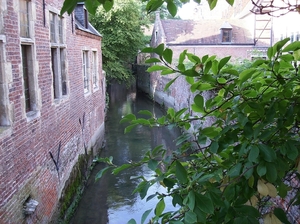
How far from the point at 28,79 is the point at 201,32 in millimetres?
22186

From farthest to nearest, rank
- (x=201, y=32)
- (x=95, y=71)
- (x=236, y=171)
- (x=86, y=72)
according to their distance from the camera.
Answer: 1. (x=201, y=32)
2. (x=95, y=71)
3. (x=86, y=72)
4. (x=236, y=171)

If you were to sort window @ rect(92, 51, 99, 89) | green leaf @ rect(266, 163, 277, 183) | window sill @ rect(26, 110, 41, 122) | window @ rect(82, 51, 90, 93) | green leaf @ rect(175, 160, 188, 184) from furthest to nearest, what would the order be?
window @ rect(92, 51, 99, 89) → window @ rect(82, 51, 90, 93) → window sill @ rect(26, 110, 41, 122) → green leaf @ rect(175, 160, 188, 184) → green leaf @ rect(266, 163, 277, 183)

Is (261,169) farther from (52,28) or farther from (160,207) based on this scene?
(52,28)

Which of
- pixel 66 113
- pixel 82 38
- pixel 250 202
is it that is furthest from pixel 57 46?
pixel 250 202

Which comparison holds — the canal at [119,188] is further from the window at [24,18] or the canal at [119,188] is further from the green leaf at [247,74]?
the green leaf at [247,74]

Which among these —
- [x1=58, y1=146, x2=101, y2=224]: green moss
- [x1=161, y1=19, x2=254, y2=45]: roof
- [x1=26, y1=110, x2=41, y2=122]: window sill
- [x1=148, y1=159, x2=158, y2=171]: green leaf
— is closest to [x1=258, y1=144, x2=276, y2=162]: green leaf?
[x1=148, y1=159, x2=158, y2=171]: green leaf

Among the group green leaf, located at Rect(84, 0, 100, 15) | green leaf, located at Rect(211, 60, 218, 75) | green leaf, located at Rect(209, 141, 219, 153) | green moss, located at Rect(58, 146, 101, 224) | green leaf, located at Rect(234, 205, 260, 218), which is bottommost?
green moss, located at Rect(58, 146, 101, 224)

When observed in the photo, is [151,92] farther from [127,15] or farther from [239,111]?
[239,111]

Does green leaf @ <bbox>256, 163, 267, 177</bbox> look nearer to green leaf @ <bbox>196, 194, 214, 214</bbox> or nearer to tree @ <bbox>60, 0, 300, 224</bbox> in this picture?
tree @ <bbox>60, 0, 300, 224</bbox>

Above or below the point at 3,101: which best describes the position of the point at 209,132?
above

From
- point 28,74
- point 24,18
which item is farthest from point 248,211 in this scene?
point 24,18

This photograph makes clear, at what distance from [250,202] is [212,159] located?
0.49 meters

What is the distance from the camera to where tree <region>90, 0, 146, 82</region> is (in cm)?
2325

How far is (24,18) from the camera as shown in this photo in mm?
5664
